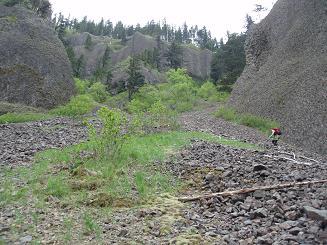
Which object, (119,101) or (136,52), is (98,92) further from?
(136,52)

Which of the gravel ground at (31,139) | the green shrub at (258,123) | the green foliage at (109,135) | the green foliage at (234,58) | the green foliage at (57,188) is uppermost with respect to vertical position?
the green foliage at (234,58)

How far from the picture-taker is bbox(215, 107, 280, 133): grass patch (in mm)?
26600

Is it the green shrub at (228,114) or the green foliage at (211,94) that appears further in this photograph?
the green foliage at (211,94)

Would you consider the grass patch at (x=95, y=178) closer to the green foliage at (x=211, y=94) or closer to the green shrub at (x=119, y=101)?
the green shrub at (x=119, y=101)

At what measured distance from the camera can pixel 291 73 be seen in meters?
29.8

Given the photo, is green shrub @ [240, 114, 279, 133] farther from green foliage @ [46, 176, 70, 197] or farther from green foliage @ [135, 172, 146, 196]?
green foliage @ [46, 176, 70, 197]

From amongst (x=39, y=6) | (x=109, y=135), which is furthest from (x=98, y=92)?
(x=109, y=135)

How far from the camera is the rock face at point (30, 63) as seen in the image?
35.0 meters

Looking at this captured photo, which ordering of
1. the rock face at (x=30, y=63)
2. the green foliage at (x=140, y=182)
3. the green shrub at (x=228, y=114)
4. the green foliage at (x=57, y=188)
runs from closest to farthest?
the green foliage at (x=57, y=188)
the green foliage at (x=140, y=182)
the green shrub at (x=228, y=114)
the rock face at (x=30, y=63)

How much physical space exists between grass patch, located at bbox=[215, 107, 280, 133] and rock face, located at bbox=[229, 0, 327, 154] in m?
0.67

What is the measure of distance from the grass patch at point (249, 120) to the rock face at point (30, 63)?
58.7 ft

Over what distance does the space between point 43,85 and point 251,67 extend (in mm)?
24898

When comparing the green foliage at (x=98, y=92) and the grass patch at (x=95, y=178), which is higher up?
the green foliage at (x=98, y=92)

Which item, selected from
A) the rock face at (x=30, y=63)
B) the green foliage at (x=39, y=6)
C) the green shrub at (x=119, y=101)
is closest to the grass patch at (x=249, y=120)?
the rock face at (x=30, y=63)
